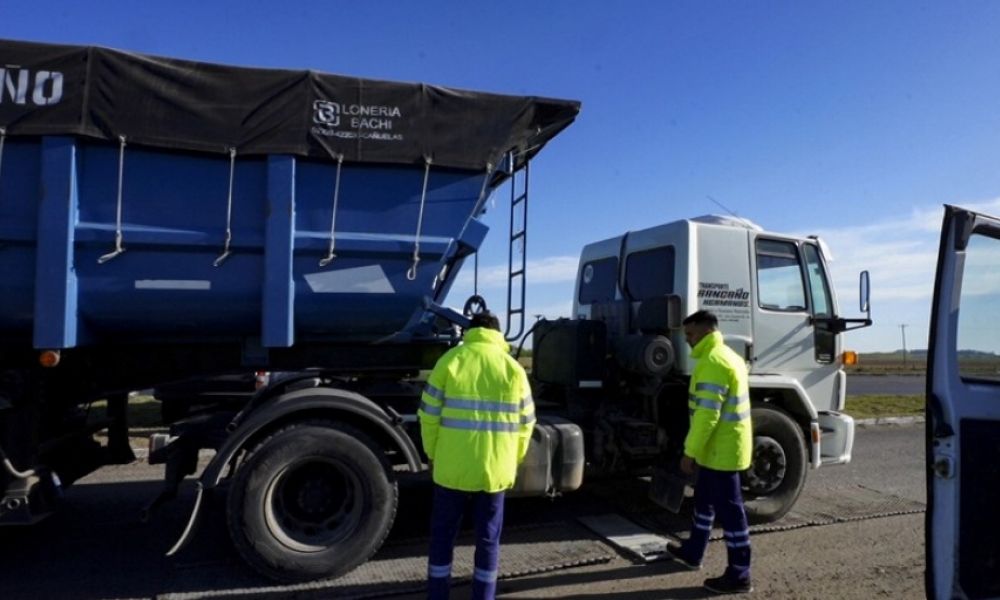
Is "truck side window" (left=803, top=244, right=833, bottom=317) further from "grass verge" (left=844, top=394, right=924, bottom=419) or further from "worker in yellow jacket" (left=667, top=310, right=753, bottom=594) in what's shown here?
"grass verge" (left=844, top=394, right=924, bottom=419)

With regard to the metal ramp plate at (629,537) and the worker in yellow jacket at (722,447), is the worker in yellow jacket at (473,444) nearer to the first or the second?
the worker in yellow jacket at (722,447)

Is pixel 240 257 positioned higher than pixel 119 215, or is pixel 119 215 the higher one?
pixel 119 215

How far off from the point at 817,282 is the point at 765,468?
1806 mm

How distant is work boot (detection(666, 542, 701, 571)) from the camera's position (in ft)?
14.8

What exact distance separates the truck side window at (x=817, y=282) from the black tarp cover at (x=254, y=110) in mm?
2786

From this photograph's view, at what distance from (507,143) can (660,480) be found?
9.78 feet

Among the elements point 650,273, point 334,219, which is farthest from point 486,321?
point 650,273

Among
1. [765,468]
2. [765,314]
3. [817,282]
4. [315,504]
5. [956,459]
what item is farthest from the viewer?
[817,282]

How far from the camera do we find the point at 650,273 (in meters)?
6.07

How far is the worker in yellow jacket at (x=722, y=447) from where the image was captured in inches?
166

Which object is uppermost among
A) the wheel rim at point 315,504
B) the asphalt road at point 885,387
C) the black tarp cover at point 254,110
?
the black tarp cover at point 254,110

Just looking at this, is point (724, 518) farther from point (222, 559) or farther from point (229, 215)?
point (229, 215)

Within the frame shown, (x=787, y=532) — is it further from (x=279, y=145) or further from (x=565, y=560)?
(x=279, y=145)

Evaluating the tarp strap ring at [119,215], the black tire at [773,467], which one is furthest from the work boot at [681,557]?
the tarp strap ring at [119,215]
